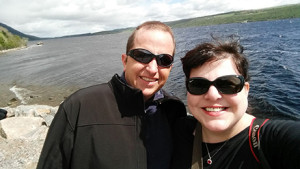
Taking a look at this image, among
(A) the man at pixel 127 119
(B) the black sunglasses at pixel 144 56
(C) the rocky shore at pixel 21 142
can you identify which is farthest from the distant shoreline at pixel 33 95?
(B) the black sunglasses at pixel 144 56

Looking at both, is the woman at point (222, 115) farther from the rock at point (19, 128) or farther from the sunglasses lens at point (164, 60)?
the rock at point (19, 128)

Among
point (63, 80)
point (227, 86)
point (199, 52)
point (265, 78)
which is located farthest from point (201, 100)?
point (63, 80)

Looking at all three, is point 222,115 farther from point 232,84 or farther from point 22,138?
point 22,138

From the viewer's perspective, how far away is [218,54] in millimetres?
2377

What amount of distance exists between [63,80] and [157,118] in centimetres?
2937

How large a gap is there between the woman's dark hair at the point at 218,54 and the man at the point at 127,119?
554mm

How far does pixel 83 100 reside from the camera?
104 inches

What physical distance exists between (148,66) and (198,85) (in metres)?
0.80

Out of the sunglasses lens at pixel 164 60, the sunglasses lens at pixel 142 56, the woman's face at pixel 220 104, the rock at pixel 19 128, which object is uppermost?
the sunglasses lens at pixel 142 56

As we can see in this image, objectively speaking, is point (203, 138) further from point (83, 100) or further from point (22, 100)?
point (22, 100)

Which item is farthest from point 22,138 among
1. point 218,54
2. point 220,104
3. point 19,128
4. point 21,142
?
point 218,54

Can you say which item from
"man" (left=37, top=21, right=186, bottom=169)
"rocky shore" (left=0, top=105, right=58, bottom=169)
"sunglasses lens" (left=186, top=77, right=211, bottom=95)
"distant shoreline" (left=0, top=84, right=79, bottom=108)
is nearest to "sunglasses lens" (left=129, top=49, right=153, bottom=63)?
"man" (left=37, top=21, right=186, bottom=169)

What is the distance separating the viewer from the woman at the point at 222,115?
2.07 meters

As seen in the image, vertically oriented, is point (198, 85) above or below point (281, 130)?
above
